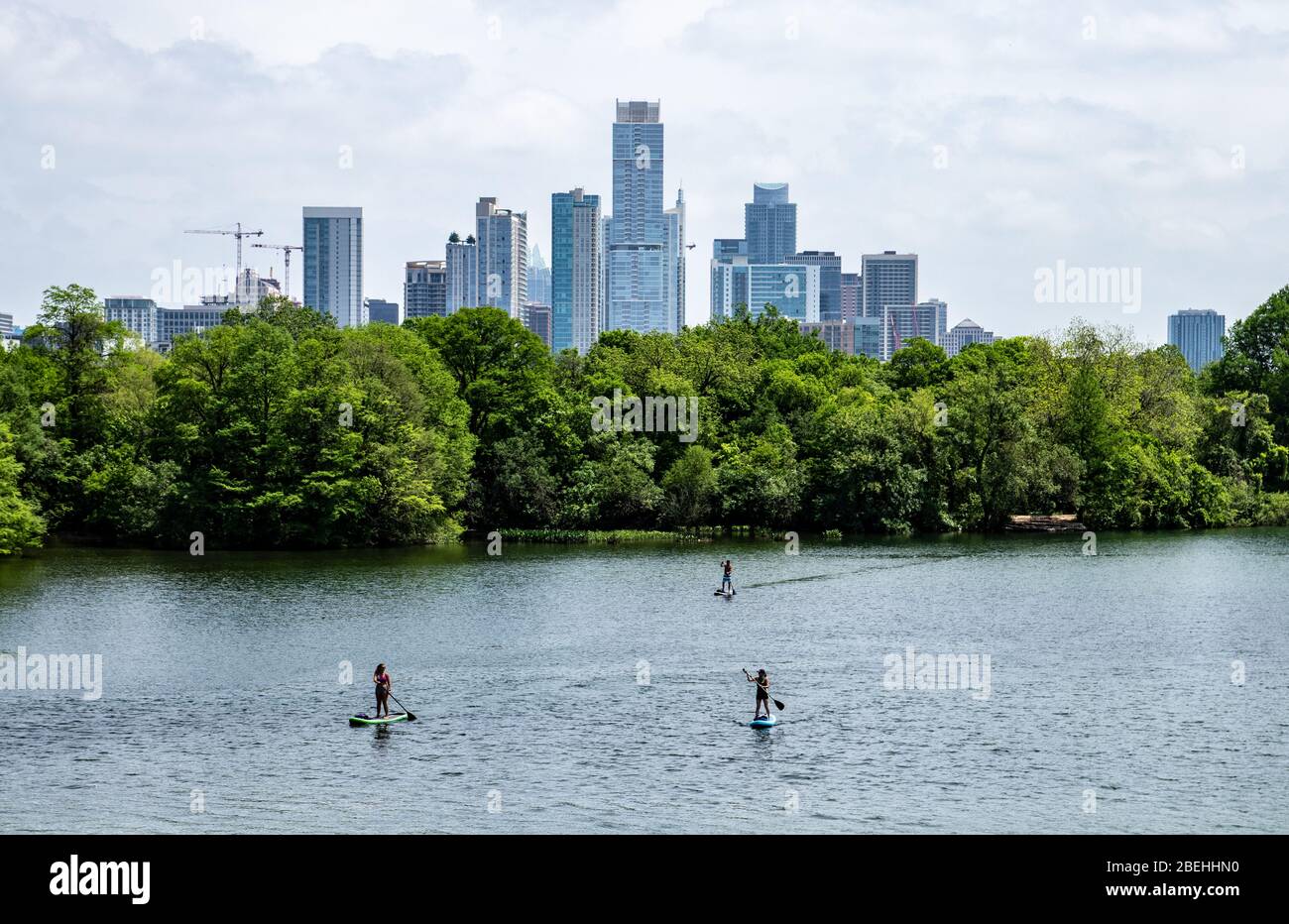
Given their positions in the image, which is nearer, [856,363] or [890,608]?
[890,608]

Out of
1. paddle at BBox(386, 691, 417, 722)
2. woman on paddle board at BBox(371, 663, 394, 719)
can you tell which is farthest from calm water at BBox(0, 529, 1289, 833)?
woman on paddle board at BBox(371, 663, 394, 719)

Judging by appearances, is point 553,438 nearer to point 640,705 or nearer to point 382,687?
point 640,705

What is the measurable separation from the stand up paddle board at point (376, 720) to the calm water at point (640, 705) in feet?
1.09

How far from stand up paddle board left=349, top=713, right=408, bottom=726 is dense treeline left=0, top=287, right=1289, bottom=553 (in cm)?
4425

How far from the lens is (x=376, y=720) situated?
35156 mm

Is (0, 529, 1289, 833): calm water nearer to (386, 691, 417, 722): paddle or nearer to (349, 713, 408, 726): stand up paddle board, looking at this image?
(349, 713, 408, 726): stand up paddle board

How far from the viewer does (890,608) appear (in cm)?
5569

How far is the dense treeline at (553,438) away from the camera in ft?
265

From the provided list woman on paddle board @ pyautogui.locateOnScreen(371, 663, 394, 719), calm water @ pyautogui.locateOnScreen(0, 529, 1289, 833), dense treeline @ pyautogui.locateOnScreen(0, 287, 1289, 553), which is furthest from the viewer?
dense treeline @ pyautogui.locateOnScreen(0, 287, 1289, 553)

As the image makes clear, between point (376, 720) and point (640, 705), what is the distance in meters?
7.15

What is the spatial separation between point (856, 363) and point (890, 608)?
67.6 metres

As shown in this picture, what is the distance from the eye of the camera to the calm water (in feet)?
92.3
